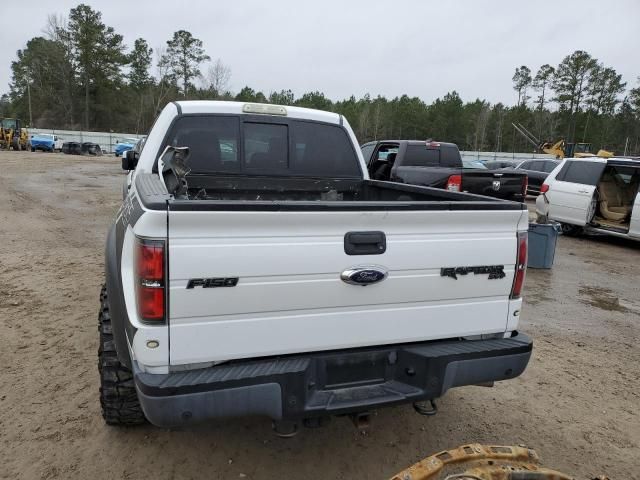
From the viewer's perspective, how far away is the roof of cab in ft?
13.7

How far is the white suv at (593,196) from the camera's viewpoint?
9.99 m

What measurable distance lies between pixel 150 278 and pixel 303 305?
71 cm

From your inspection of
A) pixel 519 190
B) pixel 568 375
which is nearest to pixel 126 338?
pixel 568 375

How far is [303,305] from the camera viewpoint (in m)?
2.36

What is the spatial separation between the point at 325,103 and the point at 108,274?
8463 centimetres

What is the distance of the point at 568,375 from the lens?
13.7ft

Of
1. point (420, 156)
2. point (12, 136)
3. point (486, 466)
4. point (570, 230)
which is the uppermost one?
point (420, 156)

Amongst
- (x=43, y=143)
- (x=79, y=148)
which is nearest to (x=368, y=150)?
(x=79, y=148)

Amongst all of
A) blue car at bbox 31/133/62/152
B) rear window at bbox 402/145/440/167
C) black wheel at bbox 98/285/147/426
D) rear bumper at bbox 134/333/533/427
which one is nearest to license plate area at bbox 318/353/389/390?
rear bumper at bbox 134/333/533/427

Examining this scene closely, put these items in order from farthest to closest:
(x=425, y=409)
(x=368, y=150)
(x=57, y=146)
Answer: (x=57, y=146) → (x=368, y=150) → (x=425, y=409)

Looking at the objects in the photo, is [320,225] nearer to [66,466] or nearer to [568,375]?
[66,466]

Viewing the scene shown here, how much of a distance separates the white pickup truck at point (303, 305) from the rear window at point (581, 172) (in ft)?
28.2

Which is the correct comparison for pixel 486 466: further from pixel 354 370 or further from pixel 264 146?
pixel 264 146

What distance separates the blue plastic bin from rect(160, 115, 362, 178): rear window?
418 centimetres
